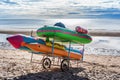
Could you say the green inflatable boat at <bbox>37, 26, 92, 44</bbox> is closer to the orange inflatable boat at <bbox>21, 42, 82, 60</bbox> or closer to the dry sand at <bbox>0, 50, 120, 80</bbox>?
the orange inflatable boat at <bbox>21, 42, 82, 60</bbox>

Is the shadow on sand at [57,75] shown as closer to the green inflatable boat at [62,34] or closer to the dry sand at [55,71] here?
the dry sand at [55,71]

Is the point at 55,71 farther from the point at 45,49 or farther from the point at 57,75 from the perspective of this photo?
the point at 45,49

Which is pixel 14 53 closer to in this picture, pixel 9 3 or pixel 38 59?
pixel 38 59

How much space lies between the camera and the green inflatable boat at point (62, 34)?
1641 centimetres

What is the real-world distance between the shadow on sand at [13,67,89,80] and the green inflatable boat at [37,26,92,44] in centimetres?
134

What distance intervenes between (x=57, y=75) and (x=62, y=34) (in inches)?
66.0

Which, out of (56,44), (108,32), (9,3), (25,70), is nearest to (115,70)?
(56,44)

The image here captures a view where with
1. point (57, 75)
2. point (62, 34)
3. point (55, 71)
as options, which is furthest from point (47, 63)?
point (62, 34)

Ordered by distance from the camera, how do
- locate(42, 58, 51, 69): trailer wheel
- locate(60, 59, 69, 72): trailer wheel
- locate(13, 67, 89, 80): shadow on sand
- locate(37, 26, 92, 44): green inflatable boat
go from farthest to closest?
Result: 1. locate(42, 58, 51, 69): trailer wheel
2. locate(60, 59, 69, 72): trailer wheel
3. locate(37, 26, 92, 44): green inflatable boat
4. locate(13, 67, 89, 80): shadow on sand

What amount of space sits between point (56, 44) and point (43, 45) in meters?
0.84

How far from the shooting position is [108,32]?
3756cm

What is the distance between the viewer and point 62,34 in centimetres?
1658

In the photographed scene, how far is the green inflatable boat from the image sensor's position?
16406 mm

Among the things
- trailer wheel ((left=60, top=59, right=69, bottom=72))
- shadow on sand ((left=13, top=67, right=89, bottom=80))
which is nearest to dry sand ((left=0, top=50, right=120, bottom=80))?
shadow on sand ((left=13, top=67, right=89, bottom=80))
